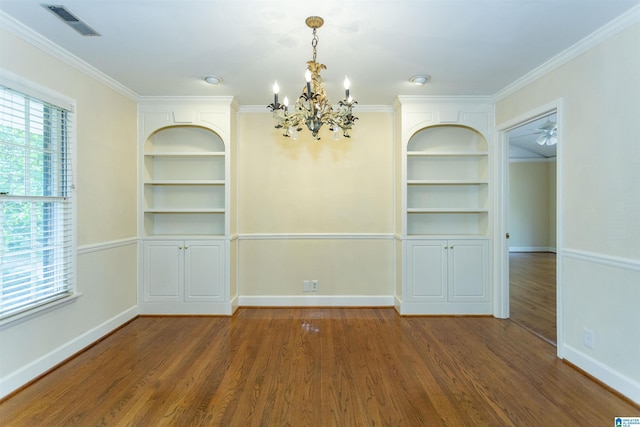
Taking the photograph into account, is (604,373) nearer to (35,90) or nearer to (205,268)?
(205,268)

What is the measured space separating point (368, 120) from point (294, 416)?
330 cm

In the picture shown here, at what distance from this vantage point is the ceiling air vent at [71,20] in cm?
206

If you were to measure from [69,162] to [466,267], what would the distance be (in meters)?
4.17

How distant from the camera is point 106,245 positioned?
3178 millimetres

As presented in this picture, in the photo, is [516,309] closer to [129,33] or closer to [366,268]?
[366,268]

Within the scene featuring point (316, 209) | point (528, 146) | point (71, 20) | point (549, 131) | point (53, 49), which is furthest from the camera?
point (528, 146)

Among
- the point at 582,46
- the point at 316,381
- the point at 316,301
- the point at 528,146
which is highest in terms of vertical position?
the point at 528,146

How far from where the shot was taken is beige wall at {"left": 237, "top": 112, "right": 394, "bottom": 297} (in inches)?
159

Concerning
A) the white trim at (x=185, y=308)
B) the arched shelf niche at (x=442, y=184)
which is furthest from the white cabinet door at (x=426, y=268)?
the white trim at (x=185, y=308)

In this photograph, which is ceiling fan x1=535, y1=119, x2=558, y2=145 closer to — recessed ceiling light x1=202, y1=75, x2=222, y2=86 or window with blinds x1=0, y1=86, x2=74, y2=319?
recessed ceiling light x1=202, y1=75, x2=222, y2=86

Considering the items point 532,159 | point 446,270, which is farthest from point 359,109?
point 532,159

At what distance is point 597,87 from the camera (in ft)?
7.72

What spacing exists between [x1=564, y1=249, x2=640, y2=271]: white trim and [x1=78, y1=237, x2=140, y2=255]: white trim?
166 inches

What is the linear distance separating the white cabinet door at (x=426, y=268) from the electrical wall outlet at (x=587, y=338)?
140cm
